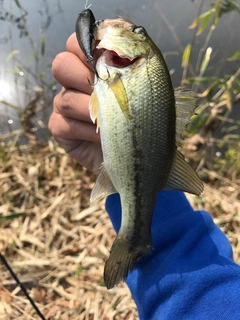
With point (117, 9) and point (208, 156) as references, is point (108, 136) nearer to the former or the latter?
point (208, 156)

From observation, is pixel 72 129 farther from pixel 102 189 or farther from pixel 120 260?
pixel 120 260

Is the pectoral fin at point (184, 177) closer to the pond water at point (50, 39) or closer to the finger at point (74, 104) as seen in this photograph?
the finger at point (74, 104)

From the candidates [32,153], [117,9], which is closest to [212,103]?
[117,9]

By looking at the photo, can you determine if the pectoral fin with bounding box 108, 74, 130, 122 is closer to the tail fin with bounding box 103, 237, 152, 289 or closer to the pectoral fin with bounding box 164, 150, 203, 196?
the pectoral fin with bounding box 164, 150, 203, 196

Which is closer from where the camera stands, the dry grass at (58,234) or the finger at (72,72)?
the finger at (72,72)

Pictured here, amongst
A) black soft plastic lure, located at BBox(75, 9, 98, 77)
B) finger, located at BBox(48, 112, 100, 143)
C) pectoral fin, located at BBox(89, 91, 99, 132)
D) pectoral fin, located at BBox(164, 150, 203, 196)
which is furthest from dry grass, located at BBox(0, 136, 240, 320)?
black soft plastic lure, located at BBox(75, 9, 98, 77)

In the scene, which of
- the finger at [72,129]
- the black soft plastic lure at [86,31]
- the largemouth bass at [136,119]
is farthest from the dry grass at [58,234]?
the black soft plastic lure at [86,31]
